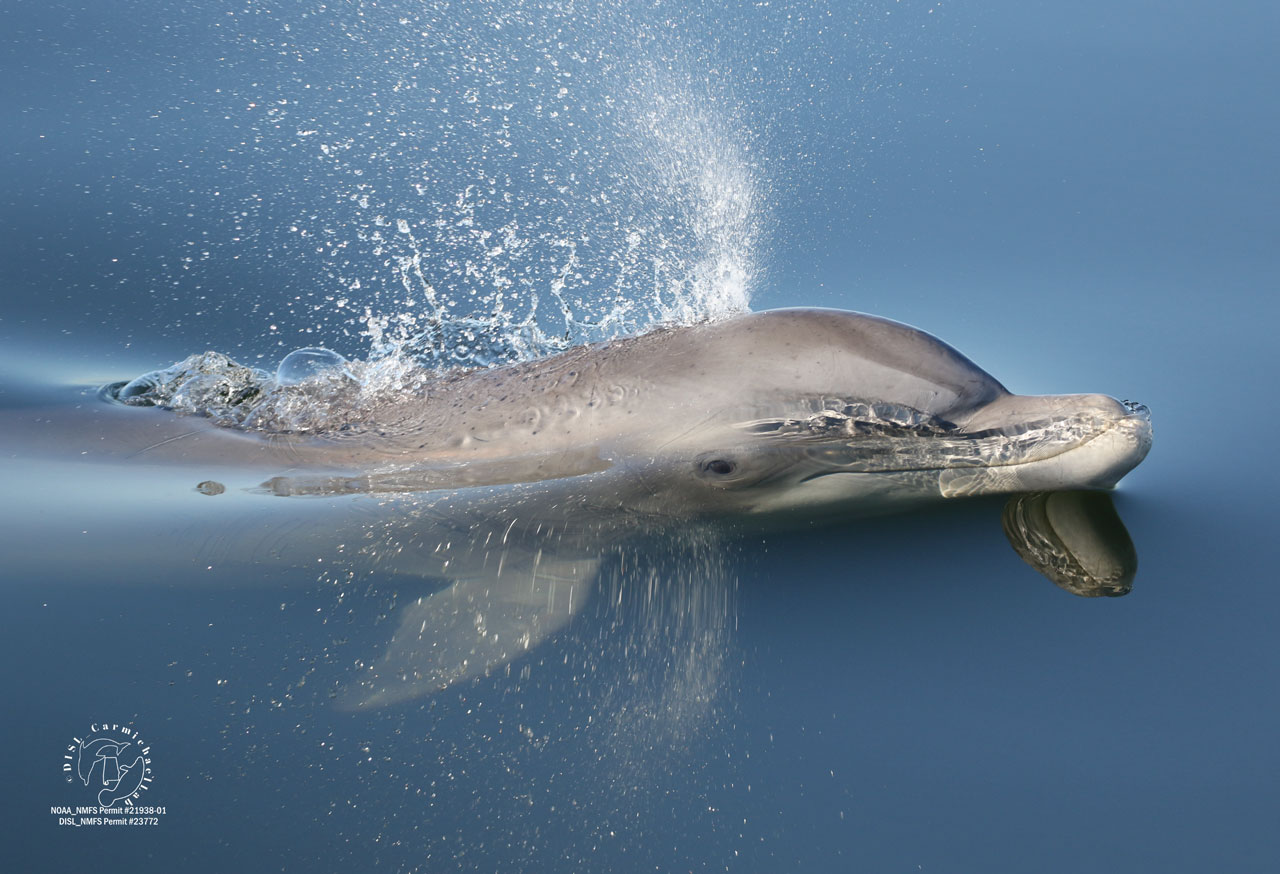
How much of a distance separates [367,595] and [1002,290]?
4270mm

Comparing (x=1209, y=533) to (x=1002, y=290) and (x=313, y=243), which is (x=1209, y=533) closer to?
(x=1002, y=290)

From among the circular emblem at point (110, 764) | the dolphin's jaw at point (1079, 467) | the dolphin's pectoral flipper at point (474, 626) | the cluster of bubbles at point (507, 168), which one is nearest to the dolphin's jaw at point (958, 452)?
the dolphin's jaw at point (1079, 467)

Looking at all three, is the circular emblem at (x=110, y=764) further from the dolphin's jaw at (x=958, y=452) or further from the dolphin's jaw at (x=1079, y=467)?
the dolphin's jaw at (x=1079, y=467)

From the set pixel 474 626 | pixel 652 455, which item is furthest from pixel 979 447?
pixel 474 626

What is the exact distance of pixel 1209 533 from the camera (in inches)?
157

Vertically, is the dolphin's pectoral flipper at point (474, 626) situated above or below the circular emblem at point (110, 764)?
above

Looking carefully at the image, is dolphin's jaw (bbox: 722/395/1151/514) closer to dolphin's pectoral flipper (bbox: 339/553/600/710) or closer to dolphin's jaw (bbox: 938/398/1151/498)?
dolphin's jaw (bbox: 938/398/1151/498)

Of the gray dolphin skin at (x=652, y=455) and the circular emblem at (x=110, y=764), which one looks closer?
the circular emblem at (x=110, y=764)

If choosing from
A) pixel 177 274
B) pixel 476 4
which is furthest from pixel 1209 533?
pixel 476 4
